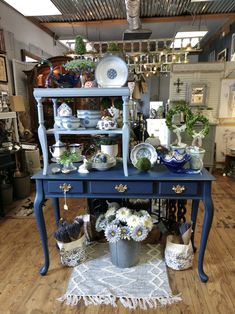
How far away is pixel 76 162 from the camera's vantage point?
6.88ft

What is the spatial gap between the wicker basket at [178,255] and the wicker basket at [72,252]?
74cm

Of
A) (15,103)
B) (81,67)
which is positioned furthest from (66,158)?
(15,103)

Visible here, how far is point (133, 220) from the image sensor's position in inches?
73.7

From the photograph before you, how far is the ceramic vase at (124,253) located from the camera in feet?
6.31

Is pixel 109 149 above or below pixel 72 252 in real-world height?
above

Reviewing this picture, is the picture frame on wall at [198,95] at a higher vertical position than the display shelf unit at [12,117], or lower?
higher

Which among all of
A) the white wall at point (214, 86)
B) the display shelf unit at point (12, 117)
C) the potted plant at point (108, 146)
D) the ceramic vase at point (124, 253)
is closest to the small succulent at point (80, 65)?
the potted plant at point (108, 146)

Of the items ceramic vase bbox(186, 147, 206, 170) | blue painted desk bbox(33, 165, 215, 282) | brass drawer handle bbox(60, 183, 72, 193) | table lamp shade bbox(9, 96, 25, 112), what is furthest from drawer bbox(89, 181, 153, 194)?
table lamp shade bbox(9, 96, 25, 112)

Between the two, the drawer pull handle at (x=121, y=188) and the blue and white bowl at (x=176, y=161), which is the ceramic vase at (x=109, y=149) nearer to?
the drawer pull handle at (x=121, y=188)

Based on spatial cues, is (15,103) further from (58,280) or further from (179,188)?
(179,188)

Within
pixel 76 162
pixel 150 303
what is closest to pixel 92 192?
pixel 76 162

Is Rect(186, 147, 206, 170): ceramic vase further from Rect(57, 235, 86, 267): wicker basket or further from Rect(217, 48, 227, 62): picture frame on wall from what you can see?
Rect(217, 48, 227, 62): picture frame on wall

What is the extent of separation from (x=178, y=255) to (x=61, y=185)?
1.11 meters

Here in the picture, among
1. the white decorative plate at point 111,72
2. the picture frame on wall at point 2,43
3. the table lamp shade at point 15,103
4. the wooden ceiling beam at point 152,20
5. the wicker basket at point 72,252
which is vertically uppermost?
the wooden ceiling beam at point 152,20
